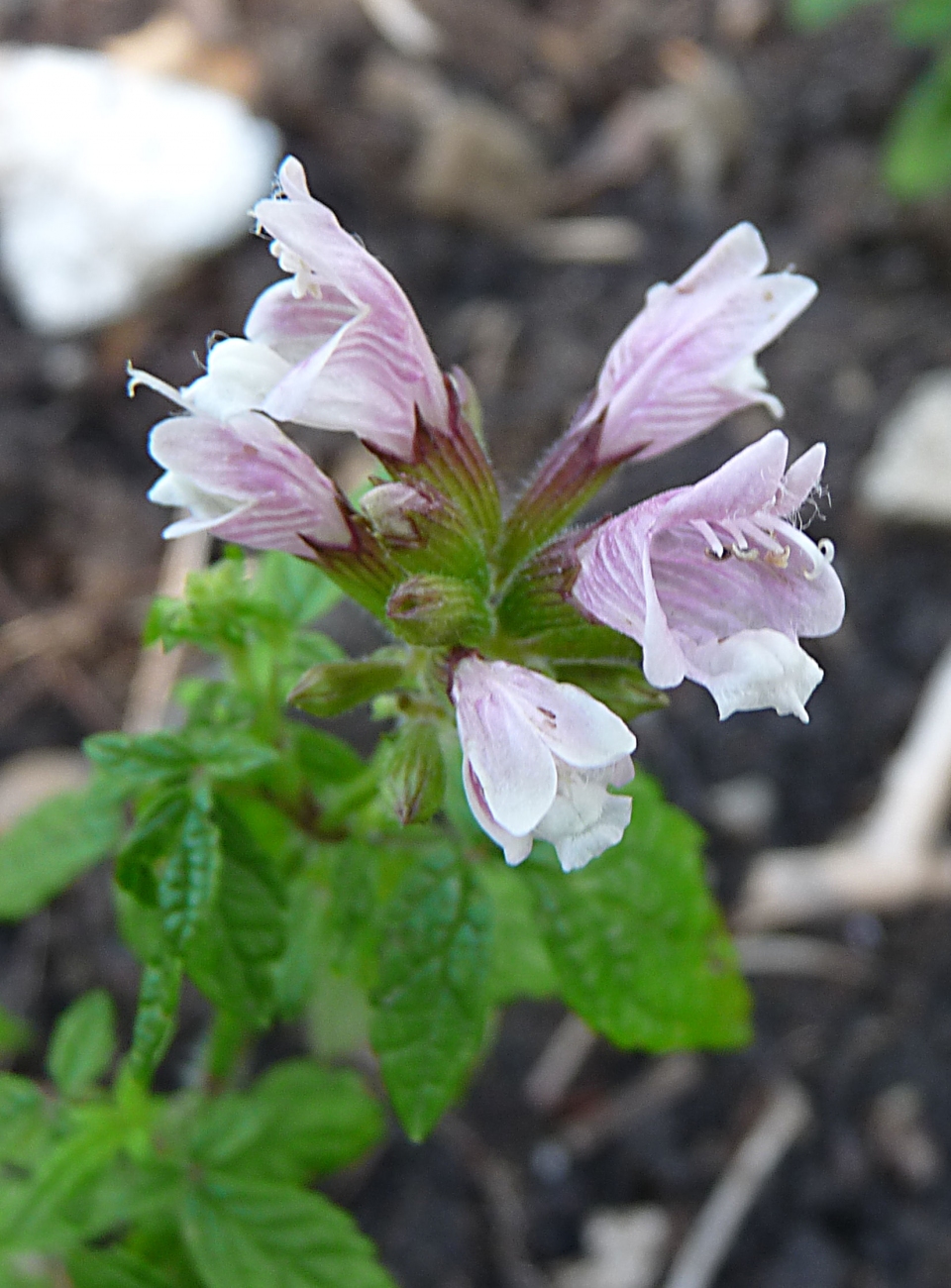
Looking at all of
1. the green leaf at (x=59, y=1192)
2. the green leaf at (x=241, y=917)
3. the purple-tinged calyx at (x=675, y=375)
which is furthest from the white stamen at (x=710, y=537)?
the green leaf at (x=59, y=1192)

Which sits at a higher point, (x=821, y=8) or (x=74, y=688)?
(x=821, y=8)

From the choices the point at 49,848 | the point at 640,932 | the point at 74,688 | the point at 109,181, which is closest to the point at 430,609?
the point at 640,932

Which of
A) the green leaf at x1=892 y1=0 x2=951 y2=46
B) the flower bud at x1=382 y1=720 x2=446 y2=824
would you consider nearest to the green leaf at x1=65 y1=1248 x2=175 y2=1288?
the flower bud at x1=382 y1=720 x2=446 y2=824

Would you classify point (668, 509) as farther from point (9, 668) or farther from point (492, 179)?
point (492, 179)

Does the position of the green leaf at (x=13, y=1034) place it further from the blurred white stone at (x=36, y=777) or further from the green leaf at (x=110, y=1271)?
the green leaf at (x=110, y=1271)

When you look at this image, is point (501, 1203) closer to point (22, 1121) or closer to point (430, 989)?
point (22, 1121)

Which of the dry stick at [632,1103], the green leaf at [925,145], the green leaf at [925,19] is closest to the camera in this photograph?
the dry stick at [632,1103]
